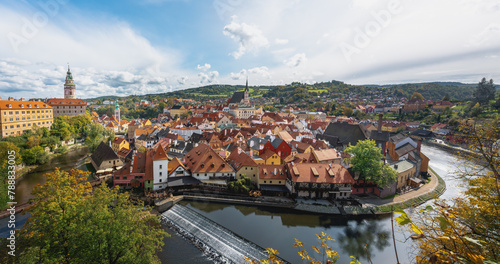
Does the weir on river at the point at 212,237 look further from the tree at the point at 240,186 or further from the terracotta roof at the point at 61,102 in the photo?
the terracotta roof at the point at 61,102

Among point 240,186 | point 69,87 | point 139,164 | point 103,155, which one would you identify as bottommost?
point 240,186

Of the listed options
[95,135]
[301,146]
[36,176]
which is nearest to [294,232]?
[301,146]

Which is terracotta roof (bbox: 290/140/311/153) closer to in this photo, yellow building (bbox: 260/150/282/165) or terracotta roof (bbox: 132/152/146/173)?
yellow building (bbox: 260/150/282/165)

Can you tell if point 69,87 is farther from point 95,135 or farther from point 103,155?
point 103,155

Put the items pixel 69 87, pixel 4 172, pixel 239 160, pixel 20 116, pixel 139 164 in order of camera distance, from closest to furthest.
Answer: pixel 4 172
pixel 139 164
pixel 239 160
pixel 20 116
pixel 69 87

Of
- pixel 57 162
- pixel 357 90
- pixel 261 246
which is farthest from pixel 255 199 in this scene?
pixel 357 90

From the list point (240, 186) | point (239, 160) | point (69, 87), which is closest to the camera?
point (240, 186)

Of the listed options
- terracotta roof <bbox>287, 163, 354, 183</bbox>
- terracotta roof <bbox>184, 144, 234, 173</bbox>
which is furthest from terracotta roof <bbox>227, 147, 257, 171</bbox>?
terracotta roof <bbox>287, 163, 354, 183</bbox>

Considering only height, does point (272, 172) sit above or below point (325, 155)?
below

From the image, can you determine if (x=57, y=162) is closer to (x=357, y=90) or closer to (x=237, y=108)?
(x=237, y=108)
